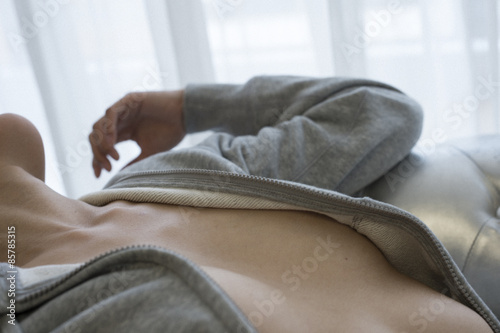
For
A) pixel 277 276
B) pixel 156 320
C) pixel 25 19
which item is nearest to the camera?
pixel 156 320

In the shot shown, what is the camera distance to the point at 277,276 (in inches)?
21.7

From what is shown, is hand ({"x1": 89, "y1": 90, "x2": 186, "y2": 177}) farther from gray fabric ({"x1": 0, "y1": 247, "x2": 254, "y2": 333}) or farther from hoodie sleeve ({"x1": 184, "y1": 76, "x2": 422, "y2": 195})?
gray fabric ({"x1": 0, "y1": 247, "x2": 254, "y2": 333})

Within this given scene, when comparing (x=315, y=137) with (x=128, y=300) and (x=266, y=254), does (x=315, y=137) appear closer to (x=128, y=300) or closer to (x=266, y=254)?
(x=266, y=254)

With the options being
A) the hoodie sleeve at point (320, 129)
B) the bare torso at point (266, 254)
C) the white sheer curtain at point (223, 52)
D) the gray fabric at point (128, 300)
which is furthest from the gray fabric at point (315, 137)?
the white sheer curtain at point (223, 52)

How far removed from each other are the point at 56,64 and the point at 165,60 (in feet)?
1.20

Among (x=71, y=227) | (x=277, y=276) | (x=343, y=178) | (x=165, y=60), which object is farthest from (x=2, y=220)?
(x=165, y=60)

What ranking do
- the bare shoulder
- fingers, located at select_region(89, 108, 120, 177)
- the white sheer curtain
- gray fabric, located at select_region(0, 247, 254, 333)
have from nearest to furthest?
gray fabric, located at select_region(0, 247, 254, 333) < the bare shoulder < fingers, located at select_region(89, 108, 120, 177) < the white sheer curtain

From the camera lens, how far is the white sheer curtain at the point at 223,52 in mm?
1451

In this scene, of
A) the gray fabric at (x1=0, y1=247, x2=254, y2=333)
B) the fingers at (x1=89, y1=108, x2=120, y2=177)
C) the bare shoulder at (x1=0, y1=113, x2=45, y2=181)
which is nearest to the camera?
the gray fabric at (x1=0, y1=247, x2=254, y2=333)

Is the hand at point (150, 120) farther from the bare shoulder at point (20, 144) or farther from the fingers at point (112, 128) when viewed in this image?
the bare shoulder at point (20, 144)

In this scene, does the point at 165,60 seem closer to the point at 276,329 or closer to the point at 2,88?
the point at 2,88

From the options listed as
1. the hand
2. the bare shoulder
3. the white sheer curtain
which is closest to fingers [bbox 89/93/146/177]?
the hand

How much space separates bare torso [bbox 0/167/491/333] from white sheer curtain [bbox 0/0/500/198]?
2.73 ft

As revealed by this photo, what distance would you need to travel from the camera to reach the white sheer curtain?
1451mm
